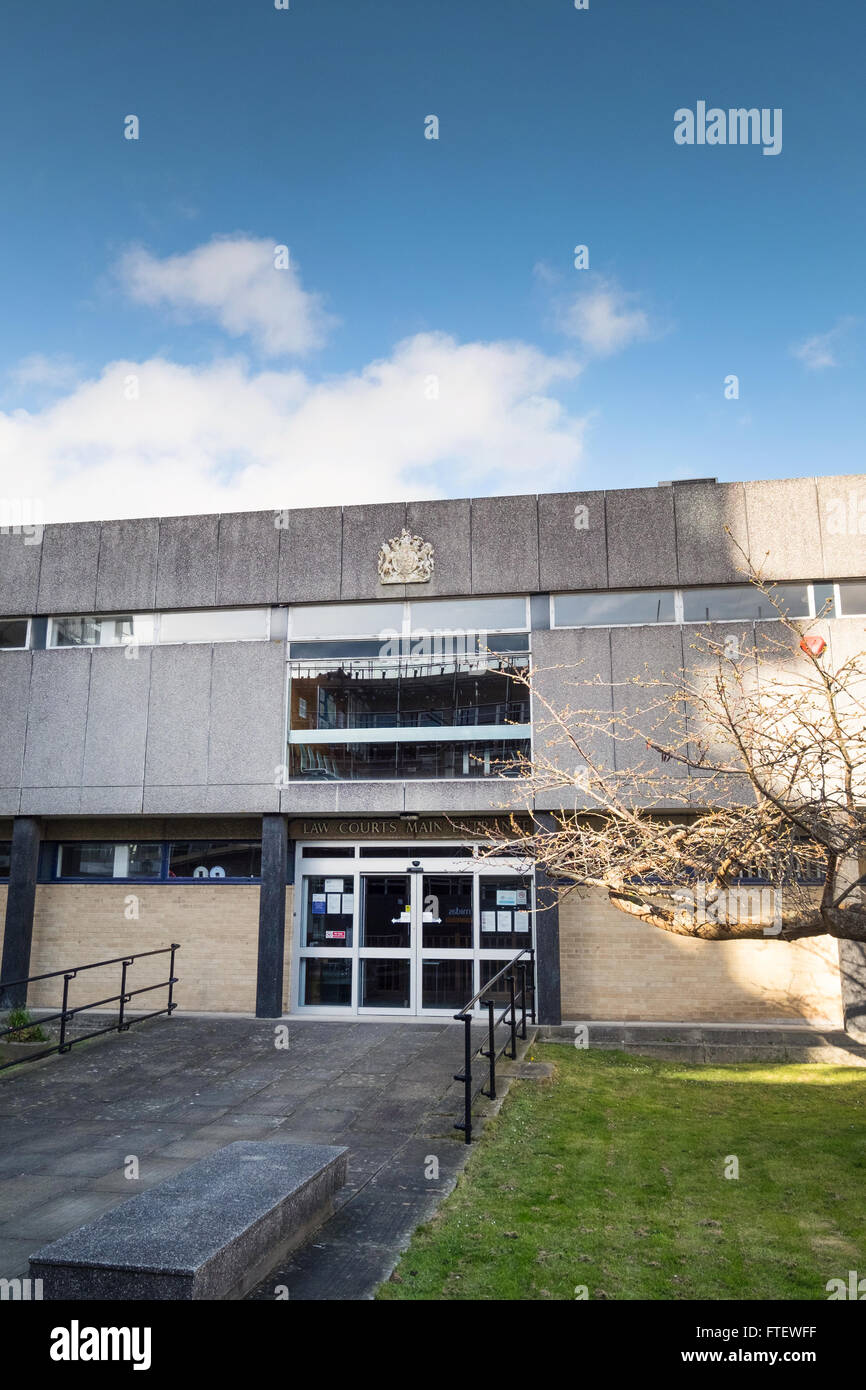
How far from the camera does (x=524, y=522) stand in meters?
13.0

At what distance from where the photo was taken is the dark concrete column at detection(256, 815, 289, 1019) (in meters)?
12.7

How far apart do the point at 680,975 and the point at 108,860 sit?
8421 mm

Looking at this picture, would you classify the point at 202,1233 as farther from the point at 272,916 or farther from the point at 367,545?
the point at 367,545

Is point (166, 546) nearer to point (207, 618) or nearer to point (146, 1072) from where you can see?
point (207, 618)

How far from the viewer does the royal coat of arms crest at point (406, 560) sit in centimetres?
1310

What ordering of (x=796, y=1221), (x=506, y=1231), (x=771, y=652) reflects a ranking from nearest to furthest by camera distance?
(x=506, y=1231) → (x=796, y=1221) → (x=771, y=652)

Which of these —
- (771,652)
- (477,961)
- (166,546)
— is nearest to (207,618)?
(166,546)

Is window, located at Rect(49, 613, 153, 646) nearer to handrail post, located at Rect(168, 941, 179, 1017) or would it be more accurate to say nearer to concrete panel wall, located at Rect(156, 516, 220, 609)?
concrete panel wall, located at Rect(156, 516, 220, 609)

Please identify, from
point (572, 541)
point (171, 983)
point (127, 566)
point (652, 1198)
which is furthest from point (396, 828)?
point (652, 1198)

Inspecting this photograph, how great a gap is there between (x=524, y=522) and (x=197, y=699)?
5.20 meters

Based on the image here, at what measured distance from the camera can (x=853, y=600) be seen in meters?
12.3

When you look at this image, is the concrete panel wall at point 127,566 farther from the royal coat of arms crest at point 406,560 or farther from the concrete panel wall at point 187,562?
the royal coat of arms crest at point 406,560

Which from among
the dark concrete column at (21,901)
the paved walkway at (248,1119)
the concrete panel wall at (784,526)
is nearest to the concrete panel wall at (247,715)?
the dark concrete column at (21,901)

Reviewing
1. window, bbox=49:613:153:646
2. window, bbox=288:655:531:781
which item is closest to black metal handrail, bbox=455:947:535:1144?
window, bbox=288:655:531:781
